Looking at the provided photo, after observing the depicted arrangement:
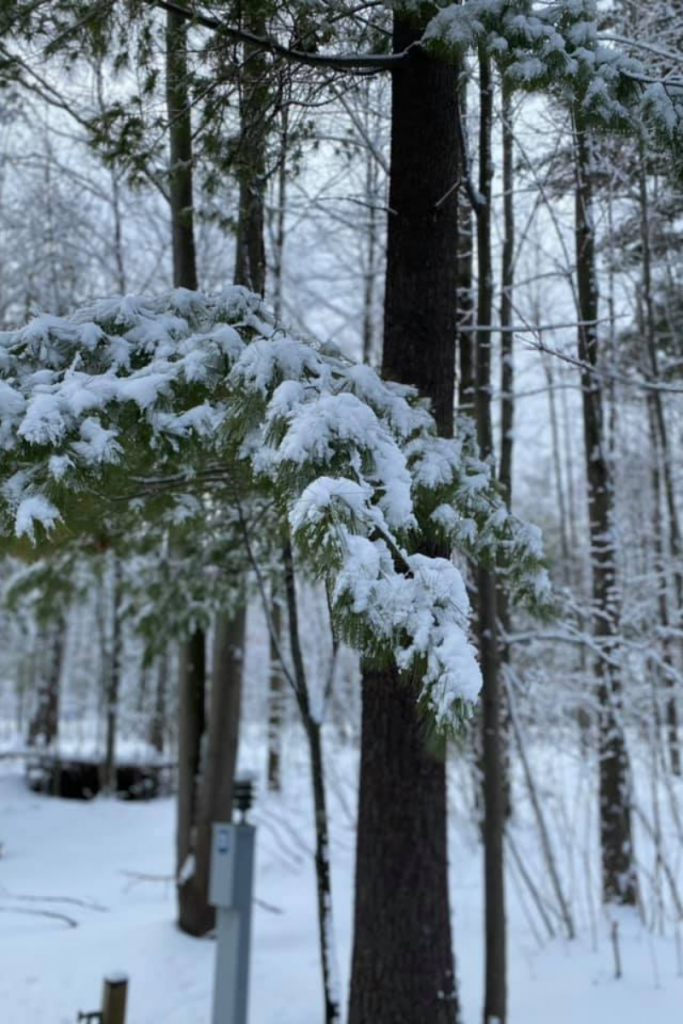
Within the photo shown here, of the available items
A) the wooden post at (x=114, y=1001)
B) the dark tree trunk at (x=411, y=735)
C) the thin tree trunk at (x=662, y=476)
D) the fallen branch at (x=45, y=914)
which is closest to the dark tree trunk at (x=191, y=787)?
the fallen branch at (x=45, y=914)

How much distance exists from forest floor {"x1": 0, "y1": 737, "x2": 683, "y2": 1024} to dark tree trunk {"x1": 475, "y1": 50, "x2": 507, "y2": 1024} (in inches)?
17.3

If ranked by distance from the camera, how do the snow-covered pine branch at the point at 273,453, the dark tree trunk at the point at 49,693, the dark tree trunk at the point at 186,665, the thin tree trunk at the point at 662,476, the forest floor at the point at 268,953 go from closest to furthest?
the snow-covered pine branch at the point at 273,453, the dark tree trunk at the point at 186,665, the forest floor at the point at 268,953, the thin tree trunk at the point at 662,476, the dark tree trunk at the point at 49,693

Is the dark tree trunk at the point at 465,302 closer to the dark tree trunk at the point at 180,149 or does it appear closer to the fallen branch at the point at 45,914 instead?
the dark tree trunk at the point at 180,149

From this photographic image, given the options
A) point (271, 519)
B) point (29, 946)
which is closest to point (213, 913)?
point (29, 946)

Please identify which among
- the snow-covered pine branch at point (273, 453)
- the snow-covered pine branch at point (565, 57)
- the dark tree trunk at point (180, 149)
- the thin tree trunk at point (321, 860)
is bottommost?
the thin tree trunk at point (321, 860)

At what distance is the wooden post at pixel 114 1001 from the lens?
3545mm

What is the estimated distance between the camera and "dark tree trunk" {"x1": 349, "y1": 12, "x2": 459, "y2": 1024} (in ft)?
10.8

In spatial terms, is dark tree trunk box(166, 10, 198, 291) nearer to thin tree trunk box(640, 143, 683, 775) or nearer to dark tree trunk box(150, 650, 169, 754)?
A: thin tree trunk box(640, 143, 683, 775)

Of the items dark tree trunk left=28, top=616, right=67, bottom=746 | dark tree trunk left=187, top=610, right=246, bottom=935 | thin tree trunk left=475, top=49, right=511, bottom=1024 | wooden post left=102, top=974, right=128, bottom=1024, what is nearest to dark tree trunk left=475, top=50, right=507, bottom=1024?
thin tree trunk left=475, top=49, right=511, bottom=1024

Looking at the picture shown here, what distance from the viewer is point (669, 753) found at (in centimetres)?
615

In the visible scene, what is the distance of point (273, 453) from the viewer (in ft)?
7.02

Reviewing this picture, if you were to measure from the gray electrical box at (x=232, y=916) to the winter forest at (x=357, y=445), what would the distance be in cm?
5

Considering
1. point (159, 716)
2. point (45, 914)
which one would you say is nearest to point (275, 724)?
point (45, 914)

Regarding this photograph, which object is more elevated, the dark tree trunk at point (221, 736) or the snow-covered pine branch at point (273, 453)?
the snow-covered pine branch at point (273, 453)
